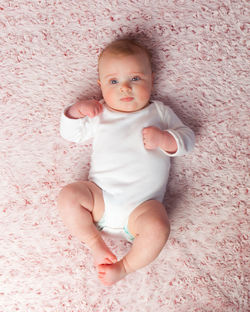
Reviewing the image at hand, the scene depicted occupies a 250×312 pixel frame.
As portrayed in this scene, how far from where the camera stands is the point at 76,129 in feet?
4.05

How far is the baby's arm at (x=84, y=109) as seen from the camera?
3.98 ft

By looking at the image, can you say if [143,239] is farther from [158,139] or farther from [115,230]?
[158,139]

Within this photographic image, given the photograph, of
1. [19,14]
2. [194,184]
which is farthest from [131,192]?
[19,14]

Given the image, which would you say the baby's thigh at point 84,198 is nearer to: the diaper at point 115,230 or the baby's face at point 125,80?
the diaper at point 115,230

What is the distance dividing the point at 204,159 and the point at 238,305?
550 mm

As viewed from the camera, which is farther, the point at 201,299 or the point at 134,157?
the point at 201,299

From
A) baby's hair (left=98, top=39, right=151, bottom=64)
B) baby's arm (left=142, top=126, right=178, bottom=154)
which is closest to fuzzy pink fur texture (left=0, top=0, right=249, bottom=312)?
baby's hair (left=98, top=39, right=151, bottom=64)

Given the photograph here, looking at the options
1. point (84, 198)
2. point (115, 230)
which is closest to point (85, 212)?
point (84, 198)

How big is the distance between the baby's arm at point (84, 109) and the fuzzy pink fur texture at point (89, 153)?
9cm

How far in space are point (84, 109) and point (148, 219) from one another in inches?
16.3

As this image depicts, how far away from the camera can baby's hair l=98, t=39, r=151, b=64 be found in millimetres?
1189

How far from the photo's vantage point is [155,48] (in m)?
1.30

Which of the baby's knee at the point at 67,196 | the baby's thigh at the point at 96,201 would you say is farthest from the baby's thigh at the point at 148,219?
the baby's knee at the point at 67,196

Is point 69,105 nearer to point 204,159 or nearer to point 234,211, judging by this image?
point 204,159
